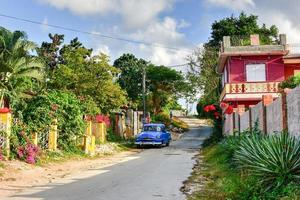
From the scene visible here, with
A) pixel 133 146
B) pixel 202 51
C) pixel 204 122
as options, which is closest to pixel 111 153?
pixel 133 146

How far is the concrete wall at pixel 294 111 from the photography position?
989cm

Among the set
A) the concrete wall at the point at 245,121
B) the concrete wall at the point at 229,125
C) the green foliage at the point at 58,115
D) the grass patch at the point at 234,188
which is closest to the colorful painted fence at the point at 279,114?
the concrete wall at the point at 245,121

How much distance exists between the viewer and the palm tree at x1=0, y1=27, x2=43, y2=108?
25.0 metres

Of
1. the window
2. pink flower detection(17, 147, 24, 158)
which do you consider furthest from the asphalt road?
the window

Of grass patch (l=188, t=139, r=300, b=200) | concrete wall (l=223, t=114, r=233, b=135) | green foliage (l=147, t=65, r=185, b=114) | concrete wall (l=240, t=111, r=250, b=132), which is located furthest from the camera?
green foliage (l=147, t=65, r=185, b=114)

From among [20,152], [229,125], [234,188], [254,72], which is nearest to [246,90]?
[254,72]

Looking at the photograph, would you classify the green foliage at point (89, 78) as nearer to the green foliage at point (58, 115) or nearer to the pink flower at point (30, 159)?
the green foliage at point (58, 115)

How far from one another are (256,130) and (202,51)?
33659mm

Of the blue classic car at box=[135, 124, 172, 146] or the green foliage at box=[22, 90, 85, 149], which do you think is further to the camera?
the blue classic car at box=[135, 124, 172, 146]

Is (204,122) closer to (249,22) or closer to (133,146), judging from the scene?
(249,22)

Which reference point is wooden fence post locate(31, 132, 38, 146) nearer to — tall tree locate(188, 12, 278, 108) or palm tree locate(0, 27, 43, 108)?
palm tree locate(0, 27, 43, 108)

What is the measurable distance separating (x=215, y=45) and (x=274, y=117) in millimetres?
41058

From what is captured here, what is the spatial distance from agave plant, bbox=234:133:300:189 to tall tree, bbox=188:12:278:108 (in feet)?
113

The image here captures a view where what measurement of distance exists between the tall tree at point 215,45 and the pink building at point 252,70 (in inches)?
395
